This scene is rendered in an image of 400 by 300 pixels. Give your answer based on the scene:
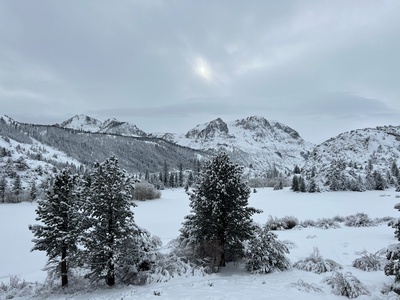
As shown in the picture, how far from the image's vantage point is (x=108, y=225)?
1195cm

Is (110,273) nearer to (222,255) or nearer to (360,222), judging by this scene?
(222,255)

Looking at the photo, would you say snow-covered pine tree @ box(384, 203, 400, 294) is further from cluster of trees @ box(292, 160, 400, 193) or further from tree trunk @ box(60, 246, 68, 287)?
cluster of trees @ box(292, 160, 400, 193)

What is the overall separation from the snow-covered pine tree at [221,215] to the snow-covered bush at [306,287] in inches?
148

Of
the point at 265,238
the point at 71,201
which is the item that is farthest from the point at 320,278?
the point at 71,201

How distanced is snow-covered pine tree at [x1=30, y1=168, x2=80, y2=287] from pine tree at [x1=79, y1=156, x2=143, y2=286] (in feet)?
2.80

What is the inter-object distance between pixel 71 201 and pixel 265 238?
29.8ft

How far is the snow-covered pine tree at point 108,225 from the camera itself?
11523 mm

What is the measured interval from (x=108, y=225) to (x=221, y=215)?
5.15 meters

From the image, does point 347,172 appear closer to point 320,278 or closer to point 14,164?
point 320,278

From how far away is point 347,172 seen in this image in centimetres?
6888

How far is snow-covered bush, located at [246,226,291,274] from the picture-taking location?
12.3m

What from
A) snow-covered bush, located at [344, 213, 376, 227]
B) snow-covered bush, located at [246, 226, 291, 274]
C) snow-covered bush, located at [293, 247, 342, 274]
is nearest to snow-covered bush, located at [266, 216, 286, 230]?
snow-covered bush, located at [344, 213, 376, 227]

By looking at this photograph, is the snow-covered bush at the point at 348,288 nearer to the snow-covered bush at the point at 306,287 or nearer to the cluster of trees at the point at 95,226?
the snow-covered bush at the point at 306,287

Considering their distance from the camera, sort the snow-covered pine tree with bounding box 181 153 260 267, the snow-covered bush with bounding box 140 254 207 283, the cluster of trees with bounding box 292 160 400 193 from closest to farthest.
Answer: the snow-covered bush with bounding box 140 254 207 283 < the snow-covered pine tree with bounding box 181 153 260 267 < the cluster of trees with bounding box 292 160 400 193
